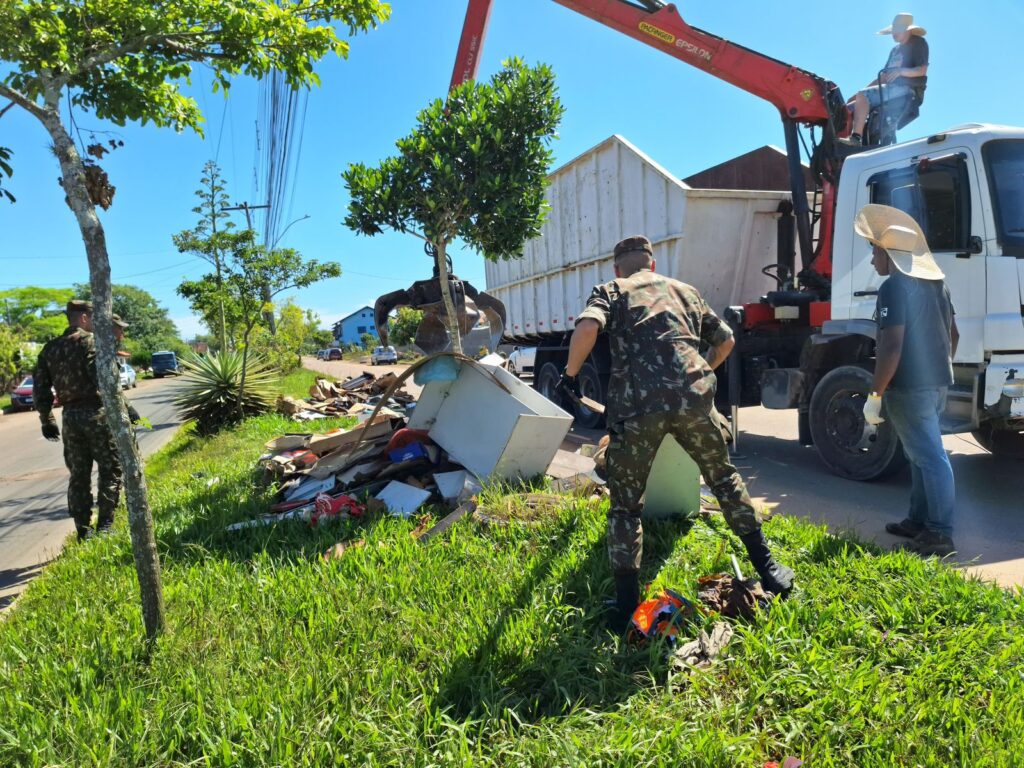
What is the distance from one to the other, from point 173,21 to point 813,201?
629 cm

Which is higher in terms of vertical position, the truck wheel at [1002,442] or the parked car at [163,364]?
the parked car at [163,364]

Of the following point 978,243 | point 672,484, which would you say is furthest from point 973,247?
point 672,484

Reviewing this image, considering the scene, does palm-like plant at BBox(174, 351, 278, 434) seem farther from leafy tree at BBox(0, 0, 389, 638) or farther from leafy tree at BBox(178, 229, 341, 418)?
leafy tree at BBox(0, 0, 389, 638)

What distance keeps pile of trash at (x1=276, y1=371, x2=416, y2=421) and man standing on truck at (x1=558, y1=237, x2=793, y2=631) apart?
18.5ft

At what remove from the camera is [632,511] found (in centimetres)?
279

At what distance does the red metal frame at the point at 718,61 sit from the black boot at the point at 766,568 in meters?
4.38

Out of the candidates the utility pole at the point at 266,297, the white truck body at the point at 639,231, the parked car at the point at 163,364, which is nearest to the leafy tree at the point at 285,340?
the utility pole at the point at 266,297

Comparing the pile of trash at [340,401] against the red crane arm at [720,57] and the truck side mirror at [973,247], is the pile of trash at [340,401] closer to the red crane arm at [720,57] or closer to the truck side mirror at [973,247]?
the red crane arm at [720,57]

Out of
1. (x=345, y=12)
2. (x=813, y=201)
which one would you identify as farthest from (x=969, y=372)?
(x=345, y=12)

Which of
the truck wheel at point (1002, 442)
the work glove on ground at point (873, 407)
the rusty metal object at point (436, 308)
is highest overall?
the rusty metal object at point (436, 308)

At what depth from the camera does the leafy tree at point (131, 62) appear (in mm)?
2436

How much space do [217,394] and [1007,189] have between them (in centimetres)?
990

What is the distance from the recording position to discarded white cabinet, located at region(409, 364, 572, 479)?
4.51 meters

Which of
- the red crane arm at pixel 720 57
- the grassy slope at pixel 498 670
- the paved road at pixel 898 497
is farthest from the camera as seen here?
the red crane arm at pixel 720 57
